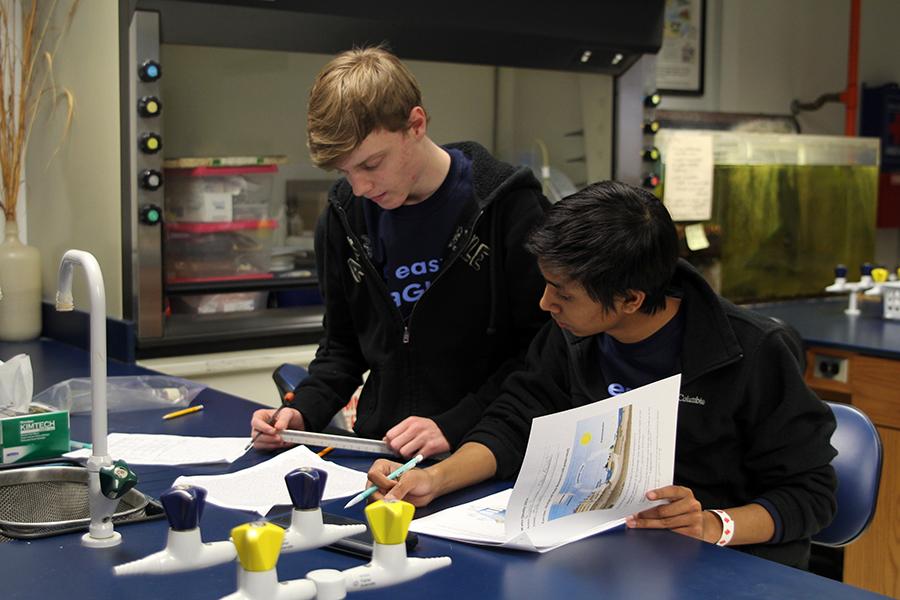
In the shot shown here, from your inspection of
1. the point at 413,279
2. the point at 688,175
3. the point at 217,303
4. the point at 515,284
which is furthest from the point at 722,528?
the point at 688,175

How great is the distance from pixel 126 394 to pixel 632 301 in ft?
3.75

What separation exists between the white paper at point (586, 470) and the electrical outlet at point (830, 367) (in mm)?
1878

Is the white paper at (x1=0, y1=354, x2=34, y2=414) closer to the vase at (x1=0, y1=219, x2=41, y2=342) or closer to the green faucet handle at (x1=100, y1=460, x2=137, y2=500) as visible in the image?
the green faucet handle at (x1=100, y1=460, x2=137, y2=500)

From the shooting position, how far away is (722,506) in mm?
1487

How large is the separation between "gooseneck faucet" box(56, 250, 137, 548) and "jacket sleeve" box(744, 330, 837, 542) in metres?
0.84

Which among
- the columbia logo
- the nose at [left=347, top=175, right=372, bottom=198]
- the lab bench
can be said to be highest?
the nose at [left=347, top=175, right=372, bottom=198]

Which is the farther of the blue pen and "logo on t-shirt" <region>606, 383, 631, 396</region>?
"logo on t-shirt" <region>606, 383, 631, 396</region>

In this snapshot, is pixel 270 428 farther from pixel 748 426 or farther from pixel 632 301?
pixel 748 426

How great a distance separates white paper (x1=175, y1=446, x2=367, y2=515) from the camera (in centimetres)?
141

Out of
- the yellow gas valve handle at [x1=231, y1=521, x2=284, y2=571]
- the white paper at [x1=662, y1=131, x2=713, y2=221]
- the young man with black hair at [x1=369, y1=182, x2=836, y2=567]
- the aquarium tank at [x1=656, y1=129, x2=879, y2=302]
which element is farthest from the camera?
the aquarium tank at [x1=656, y1=129, x2=879, y2=302]

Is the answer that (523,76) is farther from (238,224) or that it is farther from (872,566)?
(872,566)

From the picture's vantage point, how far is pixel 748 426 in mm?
1458

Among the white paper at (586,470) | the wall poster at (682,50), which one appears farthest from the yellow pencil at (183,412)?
the wall poster at (682,50)

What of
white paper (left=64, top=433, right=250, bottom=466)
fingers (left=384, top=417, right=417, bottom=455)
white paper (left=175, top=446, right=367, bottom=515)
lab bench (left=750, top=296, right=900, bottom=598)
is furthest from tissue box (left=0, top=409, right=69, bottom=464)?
lab bench (left=750, top=296, right=900, bottom=598)
